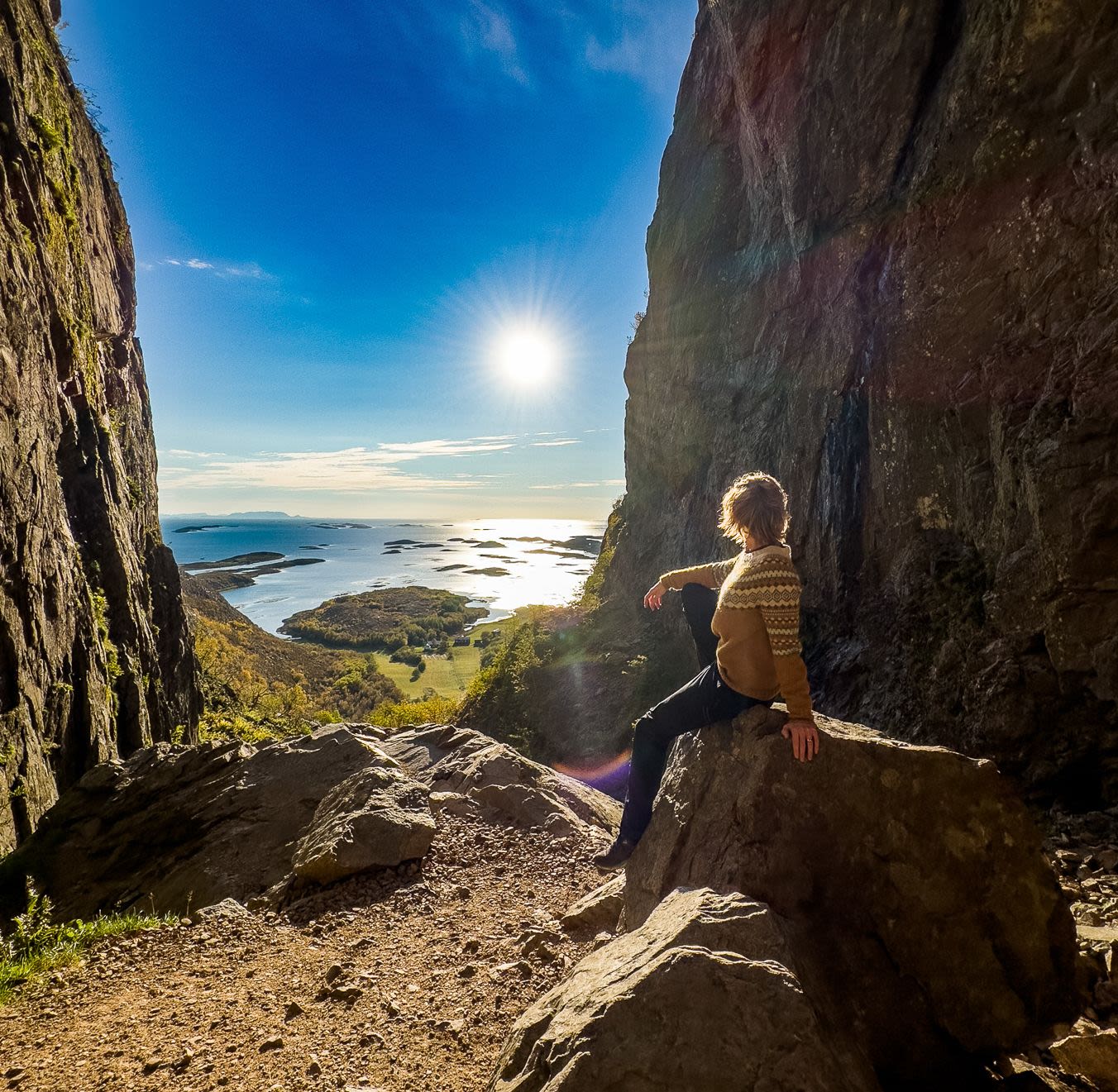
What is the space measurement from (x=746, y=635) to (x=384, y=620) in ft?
376

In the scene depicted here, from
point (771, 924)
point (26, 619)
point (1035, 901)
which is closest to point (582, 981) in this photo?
point (771, 924)

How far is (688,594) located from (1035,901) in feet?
10.2

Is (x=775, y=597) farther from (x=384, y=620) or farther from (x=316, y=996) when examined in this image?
(x=384, y=620)

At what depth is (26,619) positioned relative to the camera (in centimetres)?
1170

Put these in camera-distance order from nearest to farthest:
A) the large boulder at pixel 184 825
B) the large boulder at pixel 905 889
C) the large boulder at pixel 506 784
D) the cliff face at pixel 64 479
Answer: the large boulder at pixel 905 889, the large boulder at pixel 184 825, the large boulder at pixel 506 784, the cliff face at pixel 64 479

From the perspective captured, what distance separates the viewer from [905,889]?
3.82 m

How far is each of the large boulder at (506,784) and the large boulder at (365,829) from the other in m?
1.22

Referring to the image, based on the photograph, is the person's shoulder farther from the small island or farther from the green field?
the small island

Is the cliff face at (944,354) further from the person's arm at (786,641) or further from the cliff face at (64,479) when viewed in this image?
the cliff face at (64,479)

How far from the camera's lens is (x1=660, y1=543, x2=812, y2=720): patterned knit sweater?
13.3ft

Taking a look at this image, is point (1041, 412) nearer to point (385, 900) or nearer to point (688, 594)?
point (688, 594)

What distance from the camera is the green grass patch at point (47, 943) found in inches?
206

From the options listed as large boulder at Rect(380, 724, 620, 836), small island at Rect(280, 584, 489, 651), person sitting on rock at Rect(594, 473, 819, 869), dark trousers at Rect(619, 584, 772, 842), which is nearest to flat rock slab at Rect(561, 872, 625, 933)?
dark trousers at Rect(619, 584, 772, 842)

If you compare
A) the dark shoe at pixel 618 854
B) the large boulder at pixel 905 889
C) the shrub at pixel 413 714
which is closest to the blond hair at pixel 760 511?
the large boulder at pixel 905 889
